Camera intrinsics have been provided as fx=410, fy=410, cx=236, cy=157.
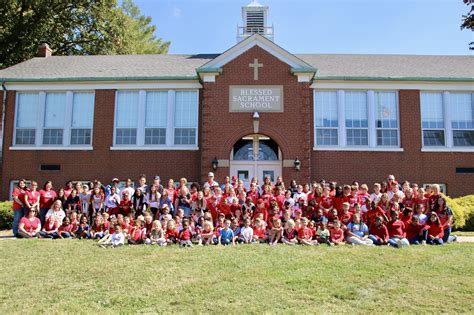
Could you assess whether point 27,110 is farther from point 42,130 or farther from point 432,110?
point 432,110

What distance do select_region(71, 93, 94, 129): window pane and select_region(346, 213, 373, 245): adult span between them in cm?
1193

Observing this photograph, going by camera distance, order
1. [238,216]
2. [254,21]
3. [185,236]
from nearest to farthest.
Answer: [185,236] → [238,216] → [254,21]

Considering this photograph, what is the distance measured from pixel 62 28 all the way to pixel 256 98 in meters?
19.1

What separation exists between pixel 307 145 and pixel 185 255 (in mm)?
8663

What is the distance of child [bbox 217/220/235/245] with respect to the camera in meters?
9.84

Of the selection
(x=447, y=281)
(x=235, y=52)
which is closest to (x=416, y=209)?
(x=447, y=281)

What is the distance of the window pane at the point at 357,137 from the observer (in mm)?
16703

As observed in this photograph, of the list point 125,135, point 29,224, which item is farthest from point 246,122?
point 29,224

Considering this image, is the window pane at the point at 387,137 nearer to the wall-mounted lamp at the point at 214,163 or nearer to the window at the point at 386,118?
the window at the point at 386,118

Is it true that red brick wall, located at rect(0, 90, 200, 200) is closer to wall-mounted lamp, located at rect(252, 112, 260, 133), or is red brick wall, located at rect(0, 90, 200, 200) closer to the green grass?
wall-mounted lamp, located at rect(252, 112, 260, 133)

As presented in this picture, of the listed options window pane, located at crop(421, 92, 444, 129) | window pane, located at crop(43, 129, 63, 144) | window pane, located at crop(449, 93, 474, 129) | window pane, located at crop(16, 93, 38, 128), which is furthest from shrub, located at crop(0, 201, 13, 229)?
window pane, located at crop(449, 93, 474, 129)

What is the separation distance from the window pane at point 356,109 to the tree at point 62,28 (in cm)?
1785

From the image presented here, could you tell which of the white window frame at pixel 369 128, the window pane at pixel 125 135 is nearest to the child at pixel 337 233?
the white window frame at pixel 369 128

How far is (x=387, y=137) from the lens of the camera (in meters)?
16.8
